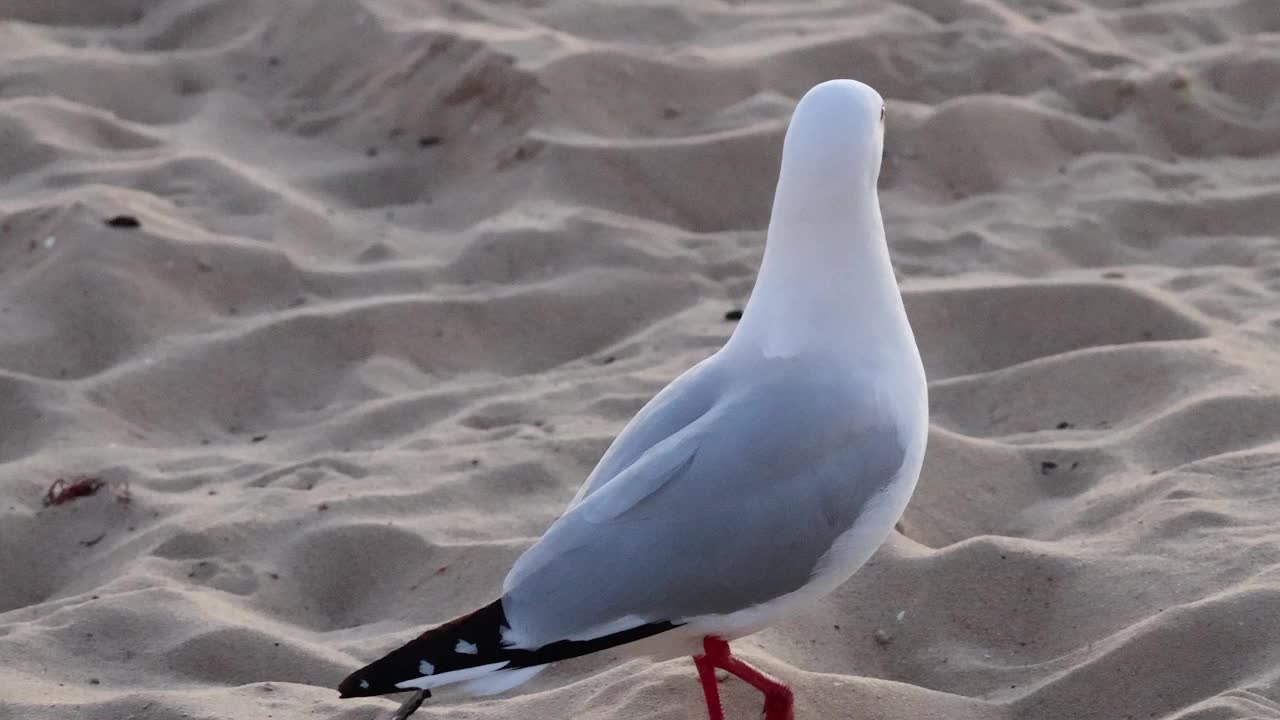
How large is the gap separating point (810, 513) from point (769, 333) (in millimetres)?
352

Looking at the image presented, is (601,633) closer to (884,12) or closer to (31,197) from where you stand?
(31,197)

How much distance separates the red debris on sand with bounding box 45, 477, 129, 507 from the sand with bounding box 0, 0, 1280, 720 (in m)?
0.02

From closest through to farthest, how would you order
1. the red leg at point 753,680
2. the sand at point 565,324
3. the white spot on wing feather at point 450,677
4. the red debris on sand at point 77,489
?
the white spot on wing feather at point 450,677
the red leg at point 753,680
the sand at point 565,324
the red debris on sand at point 77,489

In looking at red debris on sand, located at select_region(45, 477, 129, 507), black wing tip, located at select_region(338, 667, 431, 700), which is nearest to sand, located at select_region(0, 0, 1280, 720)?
red debris on sand, located at select_region(45, 477, 129, 507)

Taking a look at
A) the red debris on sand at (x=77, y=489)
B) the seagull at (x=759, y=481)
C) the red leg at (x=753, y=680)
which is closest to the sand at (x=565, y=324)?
the red debris on sand at (x=77, y=489)

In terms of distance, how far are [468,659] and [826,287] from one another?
0.84m

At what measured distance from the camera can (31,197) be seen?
4945 millimetres

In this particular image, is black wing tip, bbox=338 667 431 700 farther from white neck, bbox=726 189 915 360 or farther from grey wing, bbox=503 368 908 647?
white neck, bbox=726 189 915 360

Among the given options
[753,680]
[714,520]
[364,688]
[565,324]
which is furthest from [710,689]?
[565,324]

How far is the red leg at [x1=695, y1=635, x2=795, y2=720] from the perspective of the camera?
252cm


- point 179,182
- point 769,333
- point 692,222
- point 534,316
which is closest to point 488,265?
point 534,316

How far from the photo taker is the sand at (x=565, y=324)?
2.99 metres

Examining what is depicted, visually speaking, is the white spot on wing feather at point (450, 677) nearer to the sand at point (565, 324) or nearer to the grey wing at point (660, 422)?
the grey wing at point (660, 422)

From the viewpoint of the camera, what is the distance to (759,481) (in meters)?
2.45
